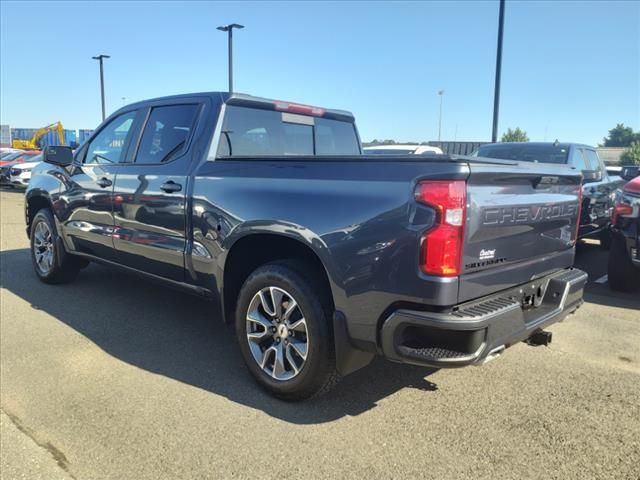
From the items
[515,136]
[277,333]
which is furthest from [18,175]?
[515,136]

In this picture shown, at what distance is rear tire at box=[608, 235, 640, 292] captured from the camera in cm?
561

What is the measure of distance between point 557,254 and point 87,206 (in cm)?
409

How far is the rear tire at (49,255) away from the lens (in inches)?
222

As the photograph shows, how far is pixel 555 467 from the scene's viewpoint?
2562 millimetres

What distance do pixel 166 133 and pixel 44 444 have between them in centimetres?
246

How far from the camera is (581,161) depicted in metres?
7.60

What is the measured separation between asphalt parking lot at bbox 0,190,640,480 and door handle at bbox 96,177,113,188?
48.5 inches

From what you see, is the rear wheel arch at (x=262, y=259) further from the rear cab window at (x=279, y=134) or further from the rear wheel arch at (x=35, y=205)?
the rear wheel arch at (x=35, y=205)

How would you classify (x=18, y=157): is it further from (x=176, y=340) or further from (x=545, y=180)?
(x=545, y=180)

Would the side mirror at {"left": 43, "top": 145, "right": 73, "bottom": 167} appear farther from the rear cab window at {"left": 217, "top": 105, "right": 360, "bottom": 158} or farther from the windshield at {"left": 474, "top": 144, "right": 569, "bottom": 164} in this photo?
the windshield at {"left": 474, "top": 144, "right": 569, "bottom": 164}

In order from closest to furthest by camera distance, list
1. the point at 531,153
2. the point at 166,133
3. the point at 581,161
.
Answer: the point at 166,133
the point at 531,153
the point at 581,161

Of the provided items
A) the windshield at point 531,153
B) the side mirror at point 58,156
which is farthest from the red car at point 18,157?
the windshield at point 531,153

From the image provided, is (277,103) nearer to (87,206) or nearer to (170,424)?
A: (87,206)

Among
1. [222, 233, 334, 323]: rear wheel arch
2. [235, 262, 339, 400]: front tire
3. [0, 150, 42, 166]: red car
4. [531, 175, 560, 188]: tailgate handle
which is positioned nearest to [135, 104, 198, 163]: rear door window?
[222, 233, 334, 323]: rear wheel arch
